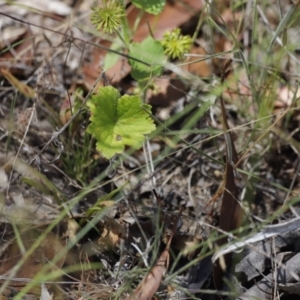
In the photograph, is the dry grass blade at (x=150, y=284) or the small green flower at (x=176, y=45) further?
the small green flower at (x=176, y=45)

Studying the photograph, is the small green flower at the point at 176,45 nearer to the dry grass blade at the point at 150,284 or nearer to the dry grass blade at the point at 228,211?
the dry grass blade at the point at 228,211

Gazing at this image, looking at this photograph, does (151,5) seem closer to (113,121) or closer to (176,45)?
(176,45)

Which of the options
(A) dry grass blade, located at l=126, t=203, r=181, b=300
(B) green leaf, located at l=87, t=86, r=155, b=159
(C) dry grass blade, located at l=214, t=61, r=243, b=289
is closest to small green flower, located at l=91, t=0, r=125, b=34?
(B) green leaf, located at l=87, t=86, r=155, b=159

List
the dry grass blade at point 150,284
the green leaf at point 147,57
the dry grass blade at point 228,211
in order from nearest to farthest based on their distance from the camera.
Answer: the dry grass blade at point 150,284, the dry grass blade at point 228,211, the green leaf at point 147,57

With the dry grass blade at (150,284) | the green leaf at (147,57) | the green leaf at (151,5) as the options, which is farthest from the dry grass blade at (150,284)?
the green leaf at (151,5)

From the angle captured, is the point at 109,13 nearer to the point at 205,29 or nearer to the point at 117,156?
the point at 117,156

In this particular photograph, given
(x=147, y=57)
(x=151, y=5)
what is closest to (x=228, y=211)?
(x=147, y=57)

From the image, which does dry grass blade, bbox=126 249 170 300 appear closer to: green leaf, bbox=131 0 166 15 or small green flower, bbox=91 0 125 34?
small green flower, bbox=91 0 125 34
